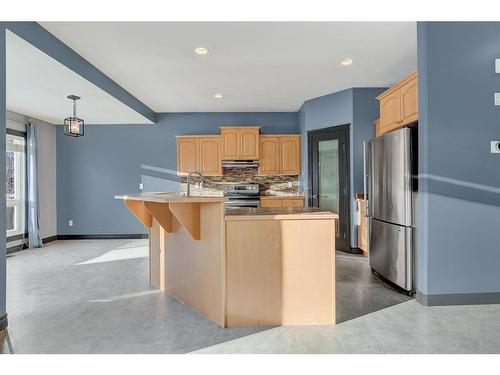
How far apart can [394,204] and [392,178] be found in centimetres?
28

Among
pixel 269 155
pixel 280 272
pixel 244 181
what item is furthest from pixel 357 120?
pixel 280 272

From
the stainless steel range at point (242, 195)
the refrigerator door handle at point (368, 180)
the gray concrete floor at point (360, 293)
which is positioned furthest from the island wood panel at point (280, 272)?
the stainless steel range at point (242, 195)

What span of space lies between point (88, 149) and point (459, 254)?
6.81 metres

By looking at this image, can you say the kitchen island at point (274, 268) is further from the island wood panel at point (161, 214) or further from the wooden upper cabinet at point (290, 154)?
the wooden upper cabinet at point (290, 154)

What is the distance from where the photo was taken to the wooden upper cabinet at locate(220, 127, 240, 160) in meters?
6.50

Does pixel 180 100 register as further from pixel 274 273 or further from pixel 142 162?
pixel 274 273

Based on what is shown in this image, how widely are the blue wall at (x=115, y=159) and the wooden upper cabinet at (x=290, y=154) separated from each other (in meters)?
0.47

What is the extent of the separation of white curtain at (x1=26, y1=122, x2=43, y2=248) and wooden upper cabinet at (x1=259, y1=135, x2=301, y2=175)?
168 inches

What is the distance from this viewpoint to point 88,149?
687cm

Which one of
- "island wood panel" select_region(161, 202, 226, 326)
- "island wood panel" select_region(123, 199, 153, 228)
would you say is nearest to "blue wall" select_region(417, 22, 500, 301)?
"island wood panel" select_region(161, 202, 226, 326)

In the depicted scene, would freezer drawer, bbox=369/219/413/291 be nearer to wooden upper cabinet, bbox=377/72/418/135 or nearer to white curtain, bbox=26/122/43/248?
wooden upper cabinet, bbox=377/72/418/135

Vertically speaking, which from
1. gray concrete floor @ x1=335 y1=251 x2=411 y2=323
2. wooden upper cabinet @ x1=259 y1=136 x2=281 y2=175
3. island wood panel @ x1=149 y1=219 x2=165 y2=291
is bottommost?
gray concrete floor @ x1=335 y1=251 x2=411 y2=323

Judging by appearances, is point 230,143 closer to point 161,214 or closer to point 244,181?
point 244,181

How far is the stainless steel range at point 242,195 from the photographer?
21.5 feet
